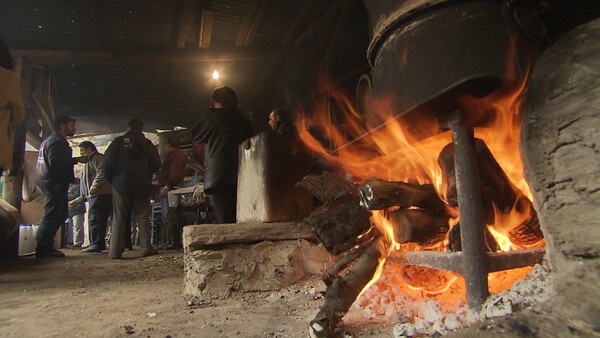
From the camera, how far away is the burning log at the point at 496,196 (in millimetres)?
1832

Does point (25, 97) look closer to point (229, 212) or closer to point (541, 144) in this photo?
point (229, 212)

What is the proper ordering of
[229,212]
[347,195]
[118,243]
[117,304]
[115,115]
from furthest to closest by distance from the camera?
1. [115,115]
2. [118,243]
3. [229,212]
4. [117,304]
5. [347,195]

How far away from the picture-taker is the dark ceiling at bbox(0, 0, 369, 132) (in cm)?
496

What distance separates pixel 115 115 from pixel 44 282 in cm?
500

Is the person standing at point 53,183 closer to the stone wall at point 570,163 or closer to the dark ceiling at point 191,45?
the dark ceiling at point 191,45

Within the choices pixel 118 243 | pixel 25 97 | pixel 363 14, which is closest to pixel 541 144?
pixel 363 14

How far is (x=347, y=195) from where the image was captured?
A: 2.23 meters

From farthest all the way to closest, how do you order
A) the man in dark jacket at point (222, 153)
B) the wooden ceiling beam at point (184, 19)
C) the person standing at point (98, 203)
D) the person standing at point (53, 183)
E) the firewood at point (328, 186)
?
the person standing at point (98, 203)
the person standing at point (53, 183)
the wooden ceiling beam at point (184, 19)
the man in dark jacket at point (222, 153)
the firewood at point (328, 186)

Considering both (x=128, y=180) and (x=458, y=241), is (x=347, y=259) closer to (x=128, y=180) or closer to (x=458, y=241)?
(x=458, y=241)

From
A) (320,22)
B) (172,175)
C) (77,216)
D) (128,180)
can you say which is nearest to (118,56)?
(128,180)

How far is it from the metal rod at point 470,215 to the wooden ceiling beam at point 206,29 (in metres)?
4.13

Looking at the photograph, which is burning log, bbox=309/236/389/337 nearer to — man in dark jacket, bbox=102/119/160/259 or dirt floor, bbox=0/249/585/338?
dirt floor, bbox=0/249/585/338

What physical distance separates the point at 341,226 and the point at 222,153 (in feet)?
7.96

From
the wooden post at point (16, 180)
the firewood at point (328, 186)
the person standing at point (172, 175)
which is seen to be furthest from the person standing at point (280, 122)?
the person standing at point (172, 175)
